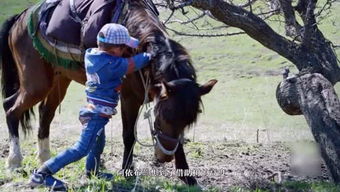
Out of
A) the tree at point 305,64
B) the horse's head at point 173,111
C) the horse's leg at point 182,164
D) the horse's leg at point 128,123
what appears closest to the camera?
the horse's head at point 173,111

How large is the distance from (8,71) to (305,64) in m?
3.44

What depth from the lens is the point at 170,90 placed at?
5055 mm

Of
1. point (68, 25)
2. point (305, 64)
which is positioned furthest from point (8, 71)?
point (305, 64)

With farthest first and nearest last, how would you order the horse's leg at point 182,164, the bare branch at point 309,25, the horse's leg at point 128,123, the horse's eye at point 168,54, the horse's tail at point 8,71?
1. the horse's tail at point 8,71
2. the bare branch at point 309,25
3. the horse's leg at point 128,123
4. the horse's leg at point 182,164
5. the horse's eye at point 168,54

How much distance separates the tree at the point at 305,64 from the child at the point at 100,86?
1.11 m

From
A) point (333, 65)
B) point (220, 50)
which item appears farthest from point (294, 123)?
point (220, 50)

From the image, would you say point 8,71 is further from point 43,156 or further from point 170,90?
point 170,90

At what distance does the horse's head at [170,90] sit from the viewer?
16.5 ft

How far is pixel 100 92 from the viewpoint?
520 cm

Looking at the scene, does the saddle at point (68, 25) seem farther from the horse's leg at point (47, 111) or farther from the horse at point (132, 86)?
the horse's leg at point (47, 111)

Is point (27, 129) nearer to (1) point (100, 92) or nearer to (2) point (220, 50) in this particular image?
(1) point (100, 92)

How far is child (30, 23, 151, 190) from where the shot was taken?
16.8ft

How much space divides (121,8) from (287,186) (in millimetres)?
2264

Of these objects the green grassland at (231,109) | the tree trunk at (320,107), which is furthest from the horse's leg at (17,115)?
the tree trunk at (320,107)
